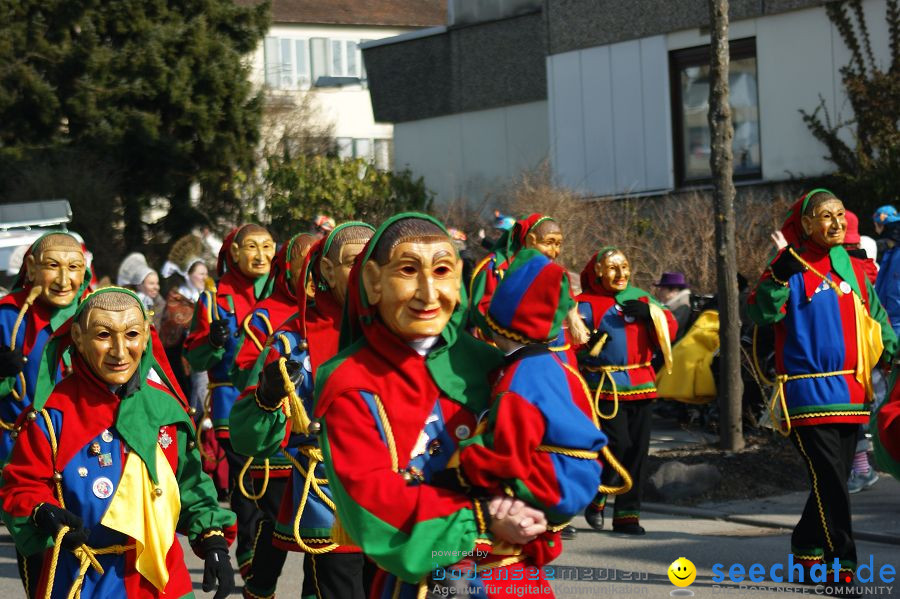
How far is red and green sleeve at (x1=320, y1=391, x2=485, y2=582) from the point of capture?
11.4 ft

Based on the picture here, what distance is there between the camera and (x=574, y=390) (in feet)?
12.0

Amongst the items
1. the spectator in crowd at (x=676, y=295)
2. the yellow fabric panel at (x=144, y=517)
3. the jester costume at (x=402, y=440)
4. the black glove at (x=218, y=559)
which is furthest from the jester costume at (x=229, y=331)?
the spectator in crowd at (x=676, y=295)

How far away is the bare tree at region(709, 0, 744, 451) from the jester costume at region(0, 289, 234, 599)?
6754 mm

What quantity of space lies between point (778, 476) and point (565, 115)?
10.6 m

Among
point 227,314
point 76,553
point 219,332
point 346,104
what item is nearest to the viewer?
point 76,553

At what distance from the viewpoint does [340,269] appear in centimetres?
589

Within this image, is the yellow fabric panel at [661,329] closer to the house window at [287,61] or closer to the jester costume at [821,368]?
the jester costume at [821,368]

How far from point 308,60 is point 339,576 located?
4089cm

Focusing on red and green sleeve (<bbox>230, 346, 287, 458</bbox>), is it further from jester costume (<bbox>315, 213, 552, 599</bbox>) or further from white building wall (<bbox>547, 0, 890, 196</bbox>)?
white building wall (<bbox>547, 0, 890, 196</bbox>)

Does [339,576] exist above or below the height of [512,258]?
below

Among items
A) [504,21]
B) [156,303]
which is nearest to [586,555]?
[156,303]

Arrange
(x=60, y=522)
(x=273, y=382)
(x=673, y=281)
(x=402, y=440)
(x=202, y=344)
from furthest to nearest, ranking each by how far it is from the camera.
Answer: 1. (x=673, y=281)
2. (x=202, y=344)
3. (x=273, y=382)
4. (x=60, y=522)
5. (x=402, y=440)

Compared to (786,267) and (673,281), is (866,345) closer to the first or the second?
(786,267)

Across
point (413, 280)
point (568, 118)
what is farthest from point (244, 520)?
point (568, 118)
